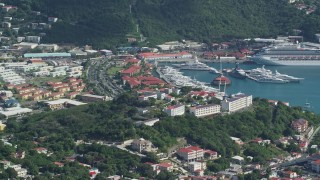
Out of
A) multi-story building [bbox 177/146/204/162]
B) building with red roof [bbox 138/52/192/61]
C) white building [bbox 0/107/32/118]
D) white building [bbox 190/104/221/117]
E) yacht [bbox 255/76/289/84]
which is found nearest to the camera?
multi-story building [bbox 177/146/204/162]

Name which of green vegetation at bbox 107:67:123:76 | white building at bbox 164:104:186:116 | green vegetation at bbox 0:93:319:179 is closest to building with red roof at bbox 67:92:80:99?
green vegetation at bbox 0:93:319:179

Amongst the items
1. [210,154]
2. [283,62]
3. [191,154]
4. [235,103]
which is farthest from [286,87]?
[191,154]

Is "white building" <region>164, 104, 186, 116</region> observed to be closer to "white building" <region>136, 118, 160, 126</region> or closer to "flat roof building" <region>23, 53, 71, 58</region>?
"white building" <region>136, 118, 160, 126</region>

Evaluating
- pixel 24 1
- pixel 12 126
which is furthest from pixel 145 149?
pixel 24 1

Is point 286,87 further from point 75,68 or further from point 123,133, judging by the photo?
point 123,133

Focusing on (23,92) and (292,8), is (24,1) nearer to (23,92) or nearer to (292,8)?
(292,8)

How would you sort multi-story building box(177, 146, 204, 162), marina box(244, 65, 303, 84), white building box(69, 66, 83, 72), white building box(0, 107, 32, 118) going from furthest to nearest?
marina box(244, 65, 303, 84) → white building box(69, 66, 83, 72) → white building box(0, 107, 32, 118) → multi-story building box(177, 146, 204, 162)

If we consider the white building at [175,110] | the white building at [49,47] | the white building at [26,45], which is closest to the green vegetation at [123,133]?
the white building at [175,110]
